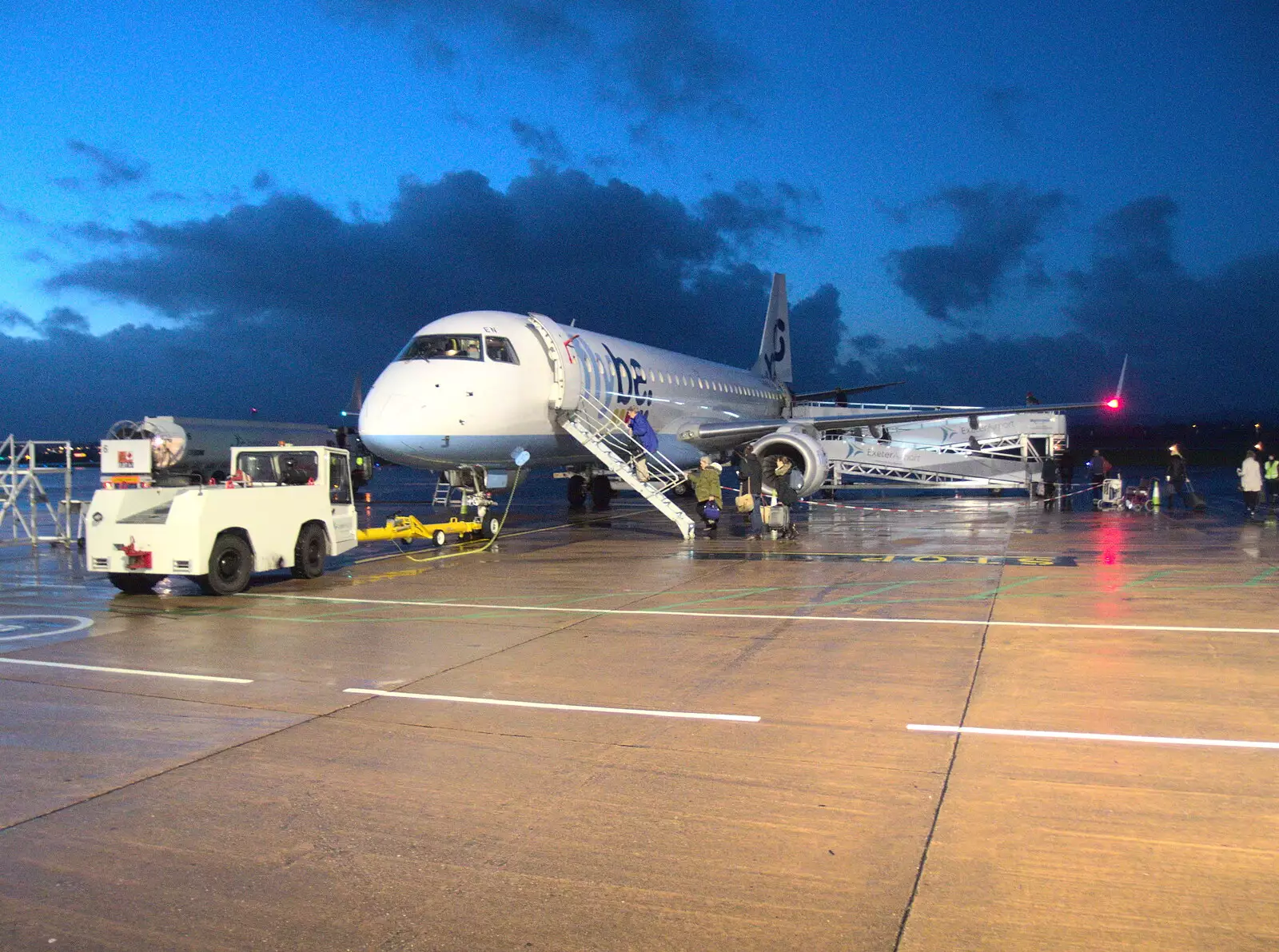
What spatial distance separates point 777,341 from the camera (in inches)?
1544

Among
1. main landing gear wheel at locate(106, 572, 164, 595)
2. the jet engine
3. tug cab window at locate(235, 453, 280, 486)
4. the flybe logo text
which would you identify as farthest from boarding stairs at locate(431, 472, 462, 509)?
main landing gear wheel at locate(106, 572, 164, 595)

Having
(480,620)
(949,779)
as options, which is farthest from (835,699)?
(480,620)

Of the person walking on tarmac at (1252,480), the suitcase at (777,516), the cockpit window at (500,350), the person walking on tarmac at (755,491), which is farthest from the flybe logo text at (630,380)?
the person walking on tarmac at (1252,480)

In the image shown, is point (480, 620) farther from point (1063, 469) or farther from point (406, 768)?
point (1063, 469)

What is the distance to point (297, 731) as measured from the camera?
19.7 feet

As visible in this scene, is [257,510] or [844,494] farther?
[844,494]

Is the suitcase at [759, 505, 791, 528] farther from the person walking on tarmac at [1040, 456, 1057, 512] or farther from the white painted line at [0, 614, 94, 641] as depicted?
the person walking on tarmac at [1040, 456, 1057, 512]

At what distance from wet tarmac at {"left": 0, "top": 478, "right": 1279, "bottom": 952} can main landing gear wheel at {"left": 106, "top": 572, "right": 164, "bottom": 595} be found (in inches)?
54.3

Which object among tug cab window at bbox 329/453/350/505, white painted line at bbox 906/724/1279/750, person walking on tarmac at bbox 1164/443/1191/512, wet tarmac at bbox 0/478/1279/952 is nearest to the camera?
wet tarmac at bbox 0/478/1279/952

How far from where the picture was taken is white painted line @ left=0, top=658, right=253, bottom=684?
7.44 metres

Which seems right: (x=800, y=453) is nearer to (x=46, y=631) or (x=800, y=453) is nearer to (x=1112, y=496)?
(x=1112, y=496)

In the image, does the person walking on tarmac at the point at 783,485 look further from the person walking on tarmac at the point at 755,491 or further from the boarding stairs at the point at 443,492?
the boarding stairs at the point at 443,492

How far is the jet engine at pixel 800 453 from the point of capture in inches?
841

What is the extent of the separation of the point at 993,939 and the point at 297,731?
4.17 meters
